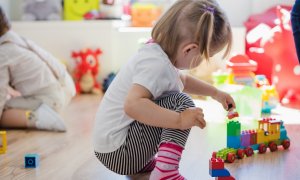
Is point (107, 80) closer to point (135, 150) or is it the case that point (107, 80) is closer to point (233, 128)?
point (233, 128)

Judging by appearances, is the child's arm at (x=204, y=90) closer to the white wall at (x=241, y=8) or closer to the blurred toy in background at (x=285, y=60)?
the blurred toy in background at (x=285, y=60)

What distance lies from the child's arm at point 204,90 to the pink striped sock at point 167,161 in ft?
0.80

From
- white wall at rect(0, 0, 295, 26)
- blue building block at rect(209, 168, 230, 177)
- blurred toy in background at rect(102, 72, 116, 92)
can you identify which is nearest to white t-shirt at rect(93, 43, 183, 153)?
blue building block at rect(209, 168, 230, 177)

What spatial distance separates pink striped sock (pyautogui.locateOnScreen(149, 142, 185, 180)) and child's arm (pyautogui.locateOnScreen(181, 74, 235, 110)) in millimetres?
245

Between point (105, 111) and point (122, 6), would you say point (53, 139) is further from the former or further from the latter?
point (122, 6)

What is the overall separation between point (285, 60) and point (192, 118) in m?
1.63

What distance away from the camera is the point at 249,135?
60.4 inches

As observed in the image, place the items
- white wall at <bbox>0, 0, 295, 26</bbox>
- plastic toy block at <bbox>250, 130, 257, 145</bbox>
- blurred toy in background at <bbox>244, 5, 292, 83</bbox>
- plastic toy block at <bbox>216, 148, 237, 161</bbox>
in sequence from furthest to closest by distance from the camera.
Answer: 1. white wall at <bbox>0, 0, 295, 26</bbox>
2. blurred toy in background at <bbox>244, 5, 292, 83</bbox>
3. plastic toy block at <bbox>250, 130, 257, 145</bbox>
4. plastic toy block at <bbox>216, 148, 237, 161</bbox>

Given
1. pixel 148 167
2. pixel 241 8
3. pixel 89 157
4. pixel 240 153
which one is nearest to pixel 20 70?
pixel 89 157

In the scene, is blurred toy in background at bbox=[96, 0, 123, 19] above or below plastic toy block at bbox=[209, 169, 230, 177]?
above

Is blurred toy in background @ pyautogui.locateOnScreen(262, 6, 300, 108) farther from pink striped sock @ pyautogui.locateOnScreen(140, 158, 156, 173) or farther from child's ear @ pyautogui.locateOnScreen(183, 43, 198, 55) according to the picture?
child's ear @ pyautogui.locateOnScreen(183, 43, 198, 55)

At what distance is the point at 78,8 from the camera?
3.17 meters

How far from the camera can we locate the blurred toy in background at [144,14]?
3225 mm

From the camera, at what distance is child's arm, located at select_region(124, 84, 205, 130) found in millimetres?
1080
